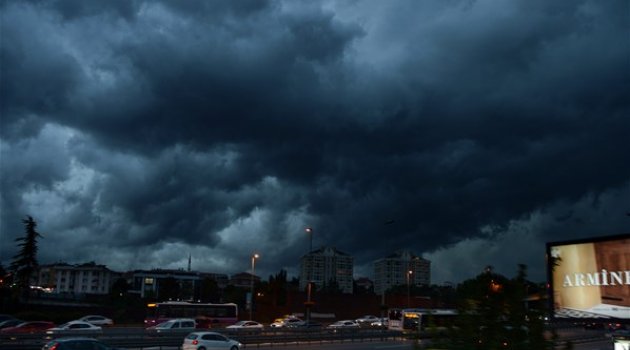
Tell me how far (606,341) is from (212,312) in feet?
130

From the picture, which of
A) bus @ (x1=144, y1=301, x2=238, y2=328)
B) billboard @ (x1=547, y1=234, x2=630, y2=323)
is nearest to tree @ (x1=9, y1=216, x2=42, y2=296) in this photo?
bus @ (x1=144, y1=301, x2=238, y2=328)

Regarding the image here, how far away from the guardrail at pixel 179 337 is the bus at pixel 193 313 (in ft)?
A: 44.5

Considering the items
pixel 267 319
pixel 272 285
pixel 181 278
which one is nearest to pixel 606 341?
pixel 267 319

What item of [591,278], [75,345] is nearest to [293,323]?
[75,345]

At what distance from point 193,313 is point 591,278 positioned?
51762mm

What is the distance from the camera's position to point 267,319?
85625mm

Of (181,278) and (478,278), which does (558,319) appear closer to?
(478,278)

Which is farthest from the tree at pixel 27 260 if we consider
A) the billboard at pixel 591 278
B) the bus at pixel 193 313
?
the billboard at pixel 591 278

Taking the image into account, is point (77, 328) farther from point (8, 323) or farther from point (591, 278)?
point (591, 278)

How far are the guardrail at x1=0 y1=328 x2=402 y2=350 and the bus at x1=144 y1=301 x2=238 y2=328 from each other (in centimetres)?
1358

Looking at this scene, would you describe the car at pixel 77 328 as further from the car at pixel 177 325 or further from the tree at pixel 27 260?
the tree at pixel 27 260

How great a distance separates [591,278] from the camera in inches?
696

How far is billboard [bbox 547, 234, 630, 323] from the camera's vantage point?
16.8 m

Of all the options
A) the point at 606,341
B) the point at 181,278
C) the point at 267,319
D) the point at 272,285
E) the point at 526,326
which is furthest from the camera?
the point at 181,278
